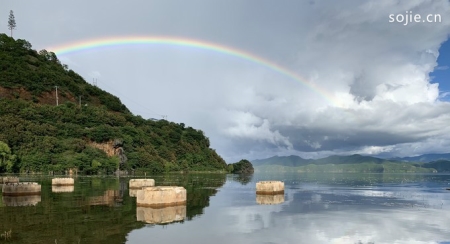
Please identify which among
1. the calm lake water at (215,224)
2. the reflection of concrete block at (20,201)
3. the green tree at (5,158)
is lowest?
the calm lake water at (215,224)

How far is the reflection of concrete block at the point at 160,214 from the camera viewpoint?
2938cm

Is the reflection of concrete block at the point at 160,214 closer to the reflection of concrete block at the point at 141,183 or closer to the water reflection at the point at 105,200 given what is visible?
the water reflection at the point at 105,200

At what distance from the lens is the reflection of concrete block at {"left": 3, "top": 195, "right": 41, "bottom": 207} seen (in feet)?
126

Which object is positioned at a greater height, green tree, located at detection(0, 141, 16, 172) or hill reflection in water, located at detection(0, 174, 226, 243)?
green tree, located at detection(0, 141, 16, 172)

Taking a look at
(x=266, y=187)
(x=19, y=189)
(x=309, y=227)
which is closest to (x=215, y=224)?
(x=309, y=227)

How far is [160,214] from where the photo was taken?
32062mm

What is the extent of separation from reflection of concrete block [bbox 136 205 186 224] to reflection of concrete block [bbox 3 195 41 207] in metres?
13.3

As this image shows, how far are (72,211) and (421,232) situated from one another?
29.2 m

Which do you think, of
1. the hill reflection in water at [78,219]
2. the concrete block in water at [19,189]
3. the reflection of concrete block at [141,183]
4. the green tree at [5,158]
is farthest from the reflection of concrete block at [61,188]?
the green tree at [5,158]

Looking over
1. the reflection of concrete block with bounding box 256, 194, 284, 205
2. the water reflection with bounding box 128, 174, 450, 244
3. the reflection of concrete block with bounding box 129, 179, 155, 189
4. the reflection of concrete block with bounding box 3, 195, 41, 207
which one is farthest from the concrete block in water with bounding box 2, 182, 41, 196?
the reflection of concrete block with bounding box 256, 194, 284, 205

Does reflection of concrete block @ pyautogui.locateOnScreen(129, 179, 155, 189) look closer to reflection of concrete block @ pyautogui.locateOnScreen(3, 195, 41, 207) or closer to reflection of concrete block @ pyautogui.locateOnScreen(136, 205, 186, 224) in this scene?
reflection of concrete block @ pyautogui.locateOnScreen(3, 195, 41, 207)

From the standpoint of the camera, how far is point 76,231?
24.6 m

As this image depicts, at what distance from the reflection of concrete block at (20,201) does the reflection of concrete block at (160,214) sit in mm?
13307

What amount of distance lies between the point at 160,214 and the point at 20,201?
19.5m
